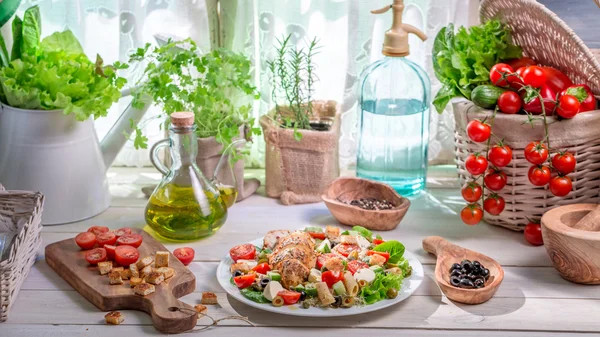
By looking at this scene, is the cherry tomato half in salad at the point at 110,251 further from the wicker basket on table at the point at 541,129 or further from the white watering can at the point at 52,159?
the wicker basket on table at the point at 541,129

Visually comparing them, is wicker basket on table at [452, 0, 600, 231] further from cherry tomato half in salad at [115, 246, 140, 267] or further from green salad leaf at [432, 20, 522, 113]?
cherry tomato half in salad at [115, 246, 140, 267]

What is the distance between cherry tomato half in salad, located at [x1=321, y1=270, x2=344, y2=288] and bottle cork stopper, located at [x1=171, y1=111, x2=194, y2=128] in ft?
1.20

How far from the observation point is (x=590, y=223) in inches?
52.4

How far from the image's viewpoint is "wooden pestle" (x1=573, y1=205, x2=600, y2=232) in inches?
52.3

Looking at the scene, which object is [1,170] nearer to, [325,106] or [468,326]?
[325,106]

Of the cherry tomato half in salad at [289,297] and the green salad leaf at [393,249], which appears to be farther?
the green salad leaf at [393,249]

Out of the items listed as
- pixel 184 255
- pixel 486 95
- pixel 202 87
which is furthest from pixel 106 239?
pixel 486 95

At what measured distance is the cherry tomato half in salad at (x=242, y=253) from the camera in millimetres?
1334

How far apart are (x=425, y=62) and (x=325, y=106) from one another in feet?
0.81

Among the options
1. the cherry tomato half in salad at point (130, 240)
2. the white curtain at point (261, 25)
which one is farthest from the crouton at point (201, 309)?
the white curtain at point (261, 25)

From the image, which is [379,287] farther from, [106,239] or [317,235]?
[106,239]

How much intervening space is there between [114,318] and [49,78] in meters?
0.49

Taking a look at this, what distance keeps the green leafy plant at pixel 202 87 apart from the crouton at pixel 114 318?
1.36ft

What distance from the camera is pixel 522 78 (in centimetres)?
143
